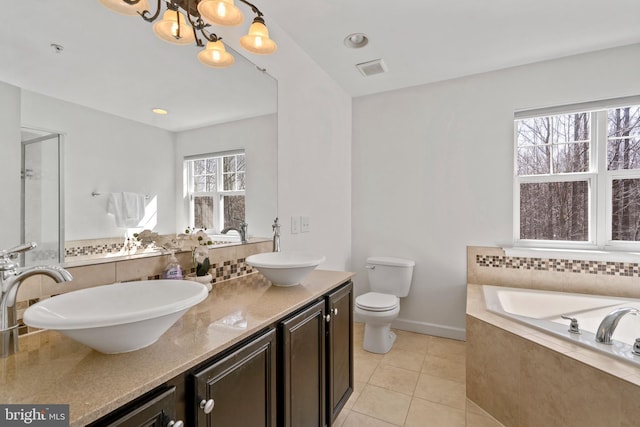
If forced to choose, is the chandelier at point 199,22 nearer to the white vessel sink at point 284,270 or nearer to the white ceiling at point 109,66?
the white ceiling at point 109,66

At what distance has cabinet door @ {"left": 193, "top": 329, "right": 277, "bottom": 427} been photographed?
827mm

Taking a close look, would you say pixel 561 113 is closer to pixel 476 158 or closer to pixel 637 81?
pixel 637 81

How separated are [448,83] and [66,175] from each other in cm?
301

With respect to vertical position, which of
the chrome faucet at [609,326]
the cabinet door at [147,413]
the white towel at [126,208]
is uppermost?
the white towel at [126,208]

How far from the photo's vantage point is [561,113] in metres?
2.50

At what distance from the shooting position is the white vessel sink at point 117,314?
65 centimetres

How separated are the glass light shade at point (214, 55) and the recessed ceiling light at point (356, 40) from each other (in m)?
1.07

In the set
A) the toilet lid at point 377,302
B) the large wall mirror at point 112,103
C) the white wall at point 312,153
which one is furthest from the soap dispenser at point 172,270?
the toilet lid at point 377,302

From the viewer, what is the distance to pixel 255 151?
1.90 metres

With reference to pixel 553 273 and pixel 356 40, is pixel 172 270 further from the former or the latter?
pixel 553 273

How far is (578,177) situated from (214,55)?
9.70 ft

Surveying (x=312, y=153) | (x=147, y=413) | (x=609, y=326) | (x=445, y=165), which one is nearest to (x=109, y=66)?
(x=147, y=413)
